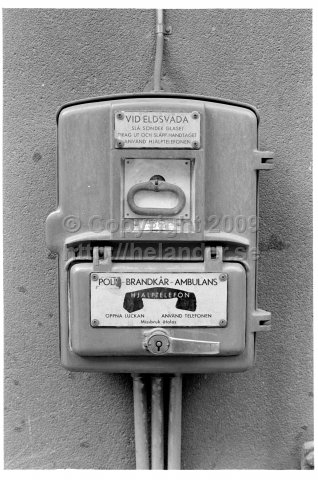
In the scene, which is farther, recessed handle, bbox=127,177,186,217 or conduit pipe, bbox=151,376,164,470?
conduit pipe, bbox=151,376,164,470

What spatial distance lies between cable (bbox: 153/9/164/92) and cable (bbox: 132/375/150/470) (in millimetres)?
645

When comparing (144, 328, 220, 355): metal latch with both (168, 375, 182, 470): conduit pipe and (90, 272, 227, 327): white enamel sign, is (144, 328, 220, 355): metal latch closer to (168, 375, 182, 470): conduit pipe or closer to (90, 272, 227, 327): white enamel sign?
(90, 272, 227, 327): white enamel sign

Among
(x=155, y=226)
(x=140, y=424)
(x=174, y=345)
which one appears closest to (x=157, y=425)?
(x=140, y=424)

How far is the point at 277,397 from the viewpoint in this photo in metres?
1.14

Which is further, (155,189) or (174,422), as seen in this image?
(174,422)

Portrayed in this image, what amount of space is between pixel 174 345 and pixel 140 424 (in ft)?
0.91

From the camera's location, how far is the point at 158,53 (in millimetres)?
1077

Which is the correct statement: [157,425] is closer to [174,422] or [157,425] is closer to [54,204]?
[174,422]

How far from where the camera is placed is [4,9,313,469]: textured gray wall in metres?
1.11

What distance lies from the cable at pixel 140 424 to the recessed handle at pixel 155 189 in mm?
377

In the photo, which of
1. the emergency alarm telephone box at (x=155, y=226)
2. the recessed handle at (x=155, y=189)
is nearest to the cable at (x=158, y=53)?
the emergency alarm telephone box at (x=155, y=226)

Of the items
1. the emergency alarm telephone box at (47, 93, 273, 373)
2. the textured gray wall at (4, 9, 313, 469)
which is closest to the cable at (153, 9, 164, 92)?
the textured gray wall at (4, 9, 313, 469)

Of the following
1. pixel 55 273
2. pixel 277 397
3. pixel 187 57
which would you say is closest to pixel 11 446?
pixel 55 273

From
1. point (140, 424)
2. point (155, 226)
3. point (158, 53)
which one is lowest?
point (140, 424)
